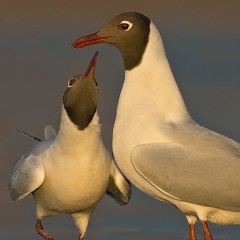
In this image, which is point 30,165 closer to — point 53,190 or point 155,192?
point 53,190

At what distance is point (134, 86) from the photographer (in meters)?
12.7

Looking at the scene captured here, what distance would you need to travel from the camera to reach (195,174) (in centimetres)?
1236

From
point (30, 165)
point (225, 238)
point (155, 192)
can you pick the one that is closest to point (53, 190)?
point (30, 165)

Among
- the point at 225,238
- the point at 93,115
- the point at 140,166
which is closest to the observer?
the point at 140,166

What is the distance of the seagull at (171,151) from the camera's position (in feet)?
40.4

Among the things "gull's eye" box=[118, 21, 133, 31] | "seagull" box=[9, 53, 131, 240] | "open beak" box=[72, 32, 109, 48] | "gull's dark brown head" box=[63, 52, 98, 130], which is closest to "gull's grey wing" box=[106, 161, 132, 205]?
"seagull" box=[9, 53, 131, 240]

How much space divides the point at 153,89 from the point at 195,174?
81 cm

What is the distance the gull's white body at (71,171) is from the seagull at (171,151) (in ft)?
2.45

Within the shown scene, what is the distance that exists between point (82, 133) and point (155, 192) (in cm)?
106

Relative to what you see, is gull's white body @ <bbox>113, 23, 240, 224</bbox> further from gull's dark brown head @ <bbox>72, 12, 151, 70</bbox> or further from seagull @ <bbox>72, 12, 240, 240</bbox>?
A: gull's dark brown head @ <bbox>72, 12, 151, 70</bbox>

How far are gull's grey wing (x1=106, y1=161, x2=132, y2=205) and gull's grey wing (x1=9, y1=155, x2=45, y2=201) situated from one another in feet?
2.19

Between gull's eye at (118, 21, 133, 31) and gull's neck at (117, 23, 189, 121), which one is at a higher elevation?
gull's eye at (118, 21, 133, 31)

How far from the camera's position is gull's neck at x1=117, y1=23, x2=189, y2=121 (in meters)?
12.5

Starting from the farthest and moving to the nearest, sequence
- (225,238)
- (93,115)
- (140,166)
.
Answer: (225,238), (93,115), (140,166)
